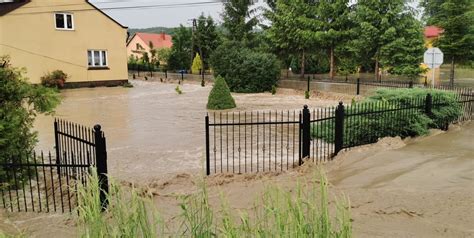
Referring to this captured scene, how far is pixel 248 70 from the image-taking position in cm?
2766

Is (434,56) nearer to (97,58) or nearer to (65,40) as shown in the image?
(97,58)

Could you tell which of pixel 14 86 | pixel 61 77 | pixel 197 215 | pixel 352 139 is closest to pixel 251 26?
pixel 61 77

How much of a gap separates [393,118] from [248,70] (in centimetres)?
1791

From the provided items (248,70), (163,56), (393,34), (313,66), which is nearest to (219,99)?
(248,70)

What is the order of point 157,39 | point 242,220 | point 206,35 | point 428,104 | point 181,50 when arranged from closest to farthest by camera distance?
point 242,220 → point 428,104 → point 206,35 → point 181,50 → point 157,39

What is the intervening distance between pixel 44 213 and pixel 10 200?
616 millimetres

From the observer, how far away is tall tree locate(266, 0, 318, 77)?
97.5ft

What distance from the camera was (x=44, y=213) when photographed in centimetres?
605

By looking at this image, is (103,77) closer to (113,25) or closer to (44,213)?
(113,25)

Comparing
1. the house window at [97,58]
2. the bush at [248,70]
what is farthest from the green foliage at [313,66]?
the house window at [97,58]

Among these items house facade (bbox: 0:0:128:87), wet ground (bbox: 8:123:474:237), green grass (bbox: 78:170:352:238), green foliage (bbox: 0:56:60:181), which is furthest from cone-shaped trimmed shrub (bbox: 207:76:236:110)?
green grass (bbox: 78:170:352:238)

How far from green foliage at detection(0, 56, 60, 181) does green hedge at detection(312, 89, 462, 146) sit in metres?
6.72

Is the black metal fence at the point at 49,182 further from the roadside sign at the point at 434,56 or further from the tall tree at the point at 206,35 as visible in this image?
the tall tree at the point at 206,35

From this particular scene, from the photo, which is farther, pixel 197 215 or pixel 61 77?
pixel 61 77
